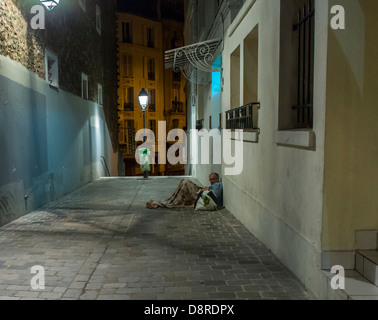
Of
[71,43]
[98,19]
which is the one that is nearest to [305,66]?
[71,43]

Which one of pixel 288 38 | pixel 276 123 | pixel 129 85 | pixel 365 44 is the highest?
pixel 129 85

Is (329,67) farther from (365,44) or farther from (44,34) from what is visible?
(44,34)

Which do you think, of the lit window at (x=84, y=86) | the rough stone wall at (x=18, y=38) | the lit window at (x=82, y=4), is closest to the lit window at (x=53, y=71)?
the rough stone wall at (x=18, y=38)

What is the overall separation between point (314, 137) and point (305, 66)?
155 cm

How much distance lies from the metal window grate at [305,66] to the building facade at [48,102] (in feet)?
18.7

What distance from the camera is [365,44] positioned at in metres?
3.45

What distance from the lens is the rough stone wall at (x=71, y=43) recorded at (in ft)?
25.0

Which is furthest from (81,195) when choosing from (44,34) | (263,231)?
(263,231)

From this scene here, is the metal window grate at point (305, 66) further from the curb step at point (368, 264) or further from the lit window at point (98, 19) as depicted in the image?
the lit window at point (98, 19)

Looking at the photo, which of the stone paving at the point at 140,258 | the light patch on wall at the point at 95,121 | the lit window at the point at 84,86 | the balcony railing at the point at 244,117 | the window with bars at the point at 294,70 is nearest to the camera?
the stone paving at the point at 140,258

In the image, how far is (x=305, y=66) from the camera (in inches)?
189

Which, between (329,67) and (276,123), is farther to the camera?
(276,123)

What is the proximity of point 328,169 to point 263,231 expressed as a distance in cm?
235

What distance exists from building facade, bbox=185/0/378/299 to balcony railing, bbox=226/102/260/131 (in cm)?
8
